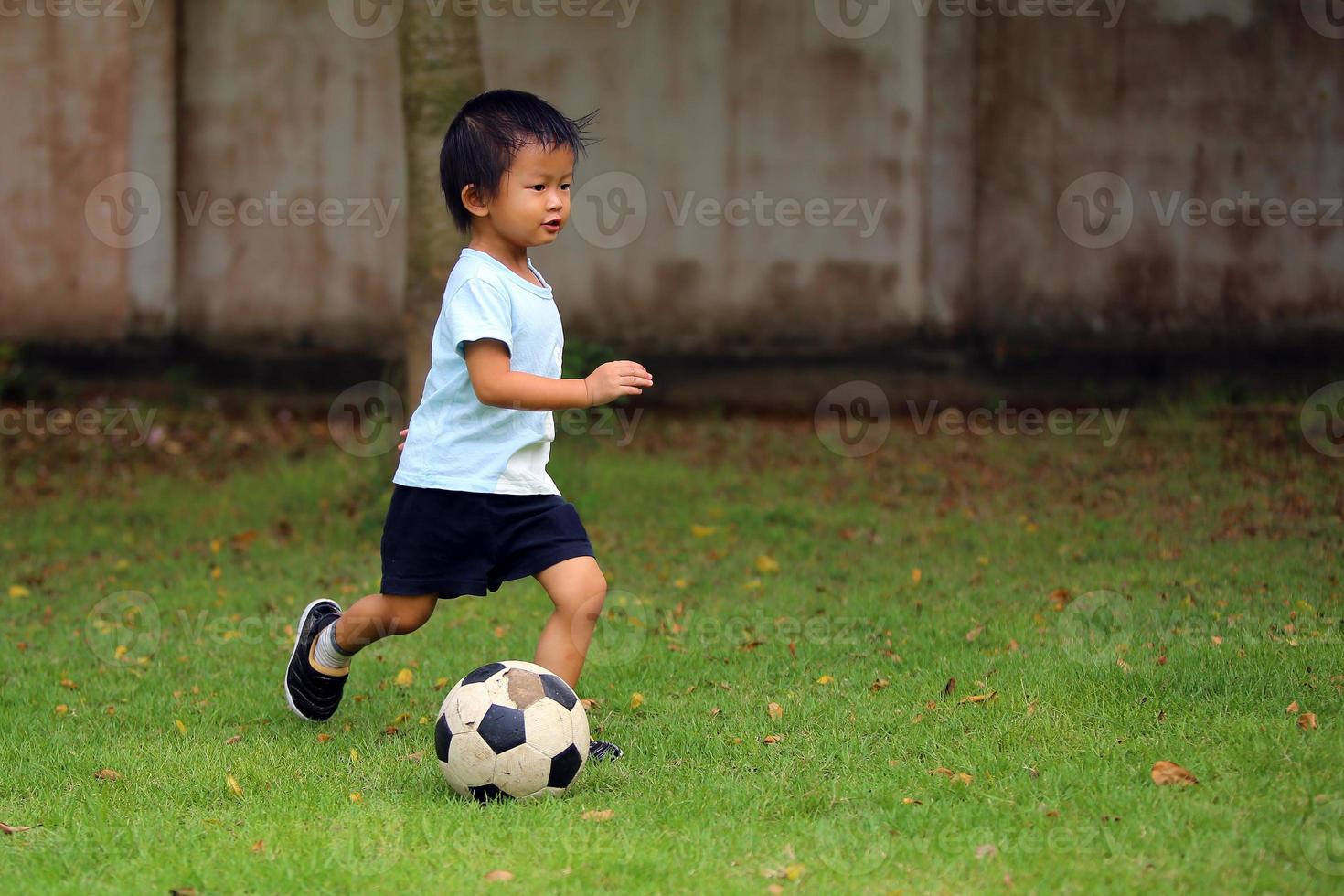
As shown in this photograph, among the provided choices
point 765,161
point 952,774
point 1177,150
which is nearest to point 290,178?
point 765,161

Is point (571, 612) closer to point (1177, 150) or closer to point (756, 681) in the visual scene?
point (756, 681)

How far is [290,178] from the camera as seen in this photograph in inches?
458

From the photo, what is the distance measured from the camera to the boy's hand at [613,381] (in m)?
3.63

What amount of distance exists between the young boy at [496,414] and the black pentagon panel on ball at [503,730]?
1.26ft

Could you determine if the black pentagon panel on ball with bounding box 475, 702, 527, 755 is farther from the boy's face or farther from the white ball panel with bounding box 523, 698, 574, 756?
the boy's face

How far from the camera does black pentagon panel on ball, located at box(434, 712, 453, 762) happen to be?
3668 millimetres

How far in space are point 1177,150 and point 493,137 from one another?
8.77m

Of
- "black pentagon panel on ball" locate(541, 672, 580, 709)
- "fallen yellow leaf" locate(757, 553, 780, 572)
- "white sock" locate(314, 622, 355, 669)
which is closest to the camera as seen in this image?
"black pentagon panel on ball" locate(541, 672, 580, 709)

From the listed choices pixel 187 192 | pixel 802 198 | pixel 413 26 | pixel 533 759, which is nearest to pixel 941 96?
pixel 802 198

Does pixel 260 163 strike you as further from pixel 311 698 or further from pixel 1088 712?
pixel 1088 712

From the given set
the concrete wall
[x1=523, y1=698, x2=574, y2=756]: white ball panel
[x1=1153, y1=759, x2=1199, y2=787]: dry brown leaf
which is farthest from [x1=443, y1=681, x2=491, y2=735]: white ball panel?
the concrete wall

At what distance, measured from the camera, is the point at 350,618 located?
14.0 ft

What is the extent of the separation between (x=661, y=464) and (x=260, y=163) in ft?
15.5

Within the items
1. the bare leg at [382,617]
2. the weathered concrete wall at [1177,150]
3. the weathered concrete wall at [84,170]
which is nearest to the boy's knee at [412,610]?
the bare leg at [382,617]
